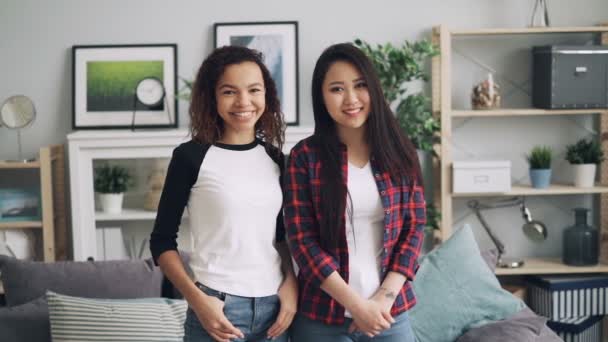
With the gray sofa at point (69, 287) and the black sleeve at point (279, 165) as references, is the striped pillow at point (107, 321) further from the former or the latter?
the black sleeve at point (279, 165)

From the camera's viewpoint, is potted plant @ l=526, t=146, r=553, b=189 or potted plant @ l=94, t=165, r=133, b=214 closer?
potted plant @ l=94, t=165, r=133, b=214

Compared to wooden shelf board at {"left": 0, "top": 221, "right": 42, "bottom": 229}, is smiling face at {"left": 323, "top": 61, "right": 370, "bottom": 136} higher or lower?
higher

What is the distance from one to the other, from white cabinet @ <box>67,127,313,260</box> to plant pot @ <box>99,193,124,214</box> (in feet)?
0.13

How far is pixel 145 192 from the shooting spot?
3309 mm

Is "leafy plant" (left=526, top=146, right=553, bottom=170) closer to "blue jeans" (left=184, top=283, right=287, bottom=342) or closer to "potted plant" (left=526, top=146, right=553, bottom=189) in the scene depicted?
"potted plant" (left=526, top=146, right=553, bottom=189)

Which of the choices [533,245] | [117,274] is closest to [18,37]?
[117,274]

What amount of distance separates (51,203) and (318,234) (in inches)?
77.9

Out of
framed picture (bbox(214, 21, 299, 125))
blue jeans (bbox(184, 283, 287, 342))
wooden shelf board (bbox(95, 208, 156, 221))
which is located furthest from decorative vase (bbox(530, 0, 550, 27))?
blue jeans (bbox(184, 283, 287, 342))

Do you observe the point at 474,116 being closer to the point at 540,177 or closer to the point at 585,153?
Answer: the point at 540,177

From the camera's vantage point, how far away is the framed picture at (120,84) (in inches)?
139

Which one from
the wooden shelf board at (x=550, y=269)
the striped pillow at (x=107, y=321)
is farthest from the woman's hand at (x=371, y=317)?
the wooden shelf board at (x=550, y=269)

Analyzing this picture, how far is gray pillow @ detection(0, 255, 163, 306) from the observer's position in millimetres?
2611

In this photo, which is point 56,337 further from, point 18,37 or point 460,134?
point 460,134

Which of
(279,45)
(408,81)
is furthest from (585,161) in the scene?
(279,45)
